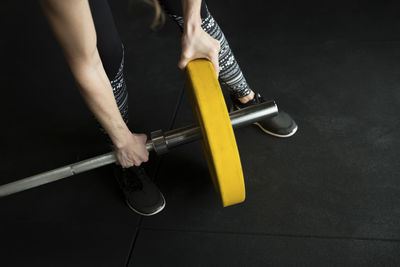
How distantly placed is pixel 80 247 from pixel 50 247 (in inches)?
3.8

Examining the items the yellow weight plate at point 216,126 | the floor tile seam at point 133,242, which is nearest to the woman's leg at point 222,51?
the yellow weight plate at point 216,126

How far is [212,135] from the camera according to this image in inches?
30.8

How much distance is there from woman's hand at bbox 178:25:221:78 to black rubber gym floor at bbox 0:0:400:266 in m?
0.14

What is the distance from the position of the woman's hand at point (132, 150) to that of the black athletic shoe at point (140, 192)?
0.24m

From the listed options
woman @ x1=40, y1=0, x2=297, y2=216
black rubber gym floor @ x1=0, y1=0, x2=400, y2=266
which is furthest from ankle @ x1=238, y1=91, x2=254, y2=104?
black rubber gym floor @ x1=0, y1=0, x2=400, y2=266

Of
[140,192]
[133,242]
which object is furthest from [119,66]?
[133,242]

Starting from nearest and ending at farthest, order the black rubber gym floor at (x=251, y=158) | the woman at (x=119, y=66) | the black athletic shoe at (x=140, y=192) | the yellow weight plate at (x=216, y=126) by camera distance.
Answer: the woman at (x=119, y=66)
the yellow weight plate at (x=216, y=126)
the black rubber gym floor at (x=251, y=158)
the black athletic shoe at (x=140, y=192)

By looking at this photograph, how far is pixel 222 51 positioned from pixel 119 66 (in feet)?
1.03

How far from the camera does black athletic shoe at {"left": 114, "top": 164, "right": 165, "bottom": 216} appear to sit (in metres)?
1.14

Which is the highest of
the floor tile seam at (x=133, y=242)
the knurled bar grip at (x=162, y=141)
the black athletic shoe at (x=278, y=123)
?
the knurled bar grip at (x=162, y=141)

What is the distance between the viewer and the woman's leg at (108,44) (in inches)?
32.5

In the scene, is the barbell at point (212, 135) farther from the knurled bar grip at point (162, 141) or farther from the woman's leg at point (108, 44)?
the woman's leg at point (108, 44)

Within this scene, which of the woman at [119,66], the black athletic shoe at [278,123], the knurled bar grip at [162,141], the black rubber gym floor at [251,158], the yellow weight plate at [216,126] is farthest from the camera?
the black athletic shoe at [278,123]

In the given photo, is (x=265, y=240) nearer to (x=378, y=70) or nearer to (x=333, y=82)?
(x=333, y=82)
